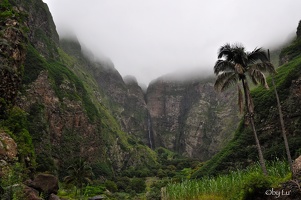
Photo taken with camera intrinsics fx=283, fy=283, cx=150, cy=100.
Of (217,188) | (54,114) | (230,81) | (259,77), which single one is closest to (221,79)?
(230,81)

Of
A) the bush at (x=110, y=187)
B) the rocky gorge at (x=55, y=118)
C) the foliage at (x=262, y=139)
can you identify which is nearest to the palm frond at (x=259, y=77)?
the rocky gorge at (x=55, y=118)

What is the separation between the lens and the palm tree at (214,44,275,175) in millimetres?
27516

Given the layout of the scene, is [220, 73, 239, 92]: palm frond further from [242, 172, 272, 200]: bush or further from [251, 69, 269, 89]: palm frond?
[242, 172, 272, 200]: bush

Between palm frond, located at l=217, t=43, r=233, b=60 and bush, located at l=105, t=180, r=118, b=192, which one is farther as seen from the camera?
bush, located at l=105, t=180, r=118, b=192

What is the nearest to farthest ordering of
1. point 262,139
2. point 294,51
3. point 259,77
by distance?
point 259,77 < point 262,139 < point 294,51

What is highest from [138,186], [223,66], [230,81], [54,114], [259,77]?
[54,114]

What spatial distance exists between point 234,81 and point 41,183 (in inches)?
1511

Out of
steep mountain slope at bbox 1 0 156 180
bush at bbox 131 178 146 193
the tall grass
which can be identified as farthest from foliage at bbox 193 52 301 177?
A: steep mountain slope at bbox 1 0 156 180

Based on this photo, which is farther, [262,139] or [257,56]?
[262,139]

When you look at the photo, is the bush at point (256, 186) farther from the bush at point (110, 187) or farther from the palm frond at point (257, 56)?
the bush at point (110, 187)

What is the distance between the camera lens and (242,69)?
2780 centimetres

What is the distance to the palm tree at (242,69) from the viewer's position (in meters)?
27.5

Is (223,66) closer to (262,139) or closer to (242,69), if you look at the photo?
(242,69)

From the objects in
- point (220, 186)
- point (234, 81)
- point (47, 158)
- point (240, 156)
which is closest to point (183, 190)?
point (220, 186)
